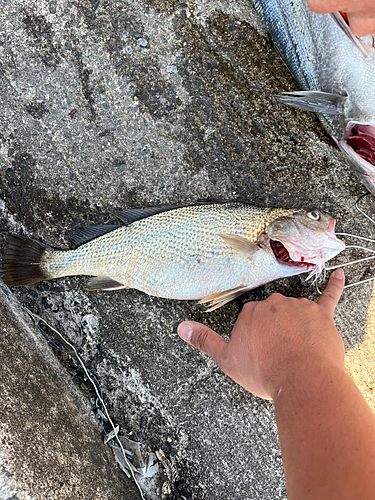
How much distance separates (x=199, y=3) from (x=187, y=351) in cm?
244

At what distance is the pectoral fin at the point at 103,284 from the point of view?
87.1 inches

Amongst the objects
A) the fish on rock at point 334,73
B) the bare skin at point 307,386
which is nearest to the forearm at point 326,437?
the bare skin at point 307,386

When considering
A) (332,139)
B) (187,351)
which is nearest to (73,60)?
(332,139)

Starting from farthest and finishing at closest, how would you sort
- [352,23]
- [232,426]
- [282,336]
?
[232,426], [282,336], [352,23]

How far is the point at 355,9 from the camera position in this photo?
1.56 meters

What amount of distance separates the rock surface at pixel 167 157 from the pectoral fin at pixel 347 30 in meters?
0.41

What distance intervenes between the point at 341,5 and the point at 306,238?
113 cm

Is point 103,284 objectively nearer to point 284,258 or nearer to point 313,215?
point 284,258

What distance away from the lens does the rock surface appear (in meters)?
2.38

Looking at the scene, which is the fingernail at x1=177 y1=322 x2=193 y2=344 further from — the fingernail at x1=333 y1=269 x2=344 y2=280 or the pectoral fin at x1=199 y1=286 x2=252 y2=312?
the fingernail at x1=333 y1=269 x2=344 y2=280

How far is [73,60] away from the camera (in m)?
2.42

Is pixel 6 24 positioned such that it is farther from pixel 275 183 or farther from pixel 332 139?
pixel 332 139

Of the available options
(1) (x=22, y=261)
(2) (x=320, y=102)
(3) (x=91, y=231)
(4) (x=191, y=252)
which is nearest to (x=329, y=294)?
(4) (x=191, y=252)

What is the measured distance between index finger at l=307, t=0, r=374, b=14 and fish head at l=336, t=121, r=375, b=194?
2.50 feet
